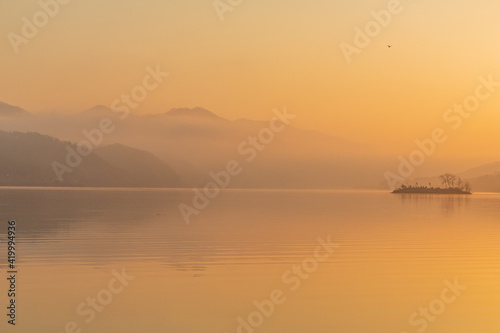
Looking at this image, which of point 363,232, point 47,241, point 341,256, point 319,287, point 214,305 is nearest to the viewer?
point 214,305

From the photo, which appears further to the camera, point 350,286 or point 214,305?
point 350,286

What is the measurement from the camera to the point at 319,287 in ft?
68.2

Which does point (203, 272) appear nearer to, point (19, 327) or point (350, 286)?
point (350, 286)

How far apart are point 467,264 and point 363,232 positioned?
48.3 ft

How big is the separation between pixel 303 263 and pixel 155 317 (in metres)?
10.7

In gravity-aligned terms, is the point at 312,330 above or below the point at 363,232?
below

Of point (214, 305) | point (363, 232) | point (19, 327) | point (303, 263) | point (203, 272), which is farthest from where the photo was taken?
point (363, 232)

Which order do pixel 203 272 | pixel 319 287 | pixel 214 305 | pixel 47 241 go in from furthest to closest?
pixel 47 241, pixel 203 272, pixel 319 287, pixel 214 305

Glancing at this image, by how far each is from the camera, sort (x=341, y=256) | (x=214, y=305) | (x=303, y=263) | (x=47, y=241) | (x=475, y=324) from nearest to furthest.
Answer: (x=475, y=324)
(x=214, y=305)
(x=303, y=263)
(x=341, y=256)
(x=47, y=241)

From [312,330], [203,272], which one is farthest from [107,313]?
[203,272]

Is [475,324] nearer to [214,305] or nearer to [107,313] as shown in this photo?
[214,305]

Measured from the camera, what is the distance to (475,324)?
1631cm

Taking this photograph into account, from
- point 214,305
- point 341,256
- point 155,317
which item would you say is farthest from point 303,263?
point 155,317

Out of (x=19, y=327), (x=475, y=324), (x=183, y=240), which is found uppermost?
(x=183, y=240)
